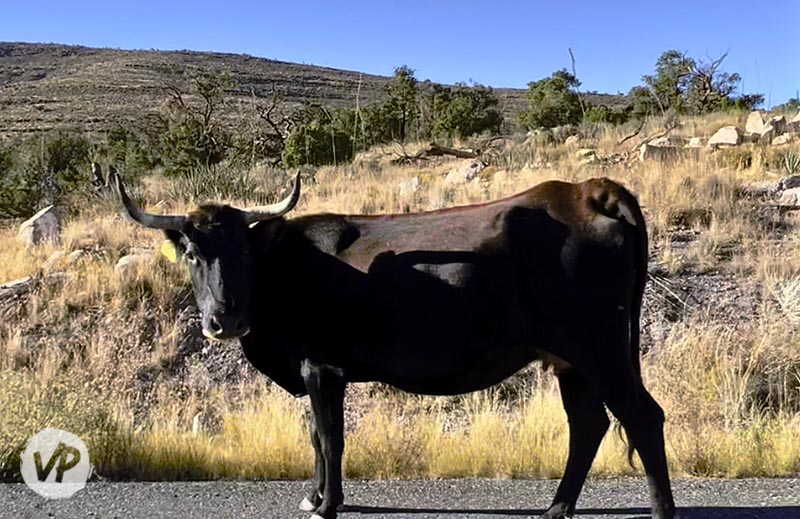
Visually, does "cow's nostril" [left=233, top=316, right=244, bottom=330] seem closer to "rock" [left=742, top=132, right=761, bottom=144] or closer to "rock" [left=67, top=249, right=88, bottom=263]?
"rock" [left=67, top=249, right=88, bottom=263]

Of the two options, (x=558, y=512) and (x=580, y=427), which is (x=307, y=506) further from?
(x=580, y=427)

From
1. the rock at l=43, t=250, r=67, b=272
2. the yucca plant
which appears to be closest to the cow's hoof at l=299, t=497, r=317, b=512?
the rock at l=43, t=250, r=67, b=272

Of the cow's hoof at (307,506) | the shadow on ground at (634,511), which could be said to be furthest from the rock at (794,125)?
the cow's hoof at (307,506)

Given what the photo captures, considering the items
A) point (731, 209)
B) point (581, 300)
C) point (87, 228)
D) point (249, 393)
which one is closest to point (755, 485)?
point (581, 300)

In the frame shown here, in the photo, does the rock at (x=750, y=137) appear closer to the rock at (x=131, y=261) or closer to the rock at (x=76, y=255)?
the rock at (x=131, y=261)

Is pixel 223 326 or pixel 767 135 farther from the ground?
pixel 767 135

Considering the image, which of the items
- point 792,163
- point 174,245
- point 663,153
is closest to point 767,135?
point 663,153

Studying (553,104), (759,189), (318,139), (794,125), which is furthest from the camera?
(553,104)

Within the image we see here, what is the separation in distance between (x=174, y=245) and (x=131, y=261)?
7685 mm

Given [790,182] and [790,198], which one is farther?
[790,182]

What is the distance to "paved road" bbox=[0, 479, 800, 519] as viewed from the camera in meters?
5.14

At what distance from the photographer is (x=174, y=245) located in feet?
17.2

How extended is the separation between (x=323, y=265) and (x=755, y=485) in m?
3.16

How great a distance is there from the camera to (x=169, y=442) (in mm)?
6688
